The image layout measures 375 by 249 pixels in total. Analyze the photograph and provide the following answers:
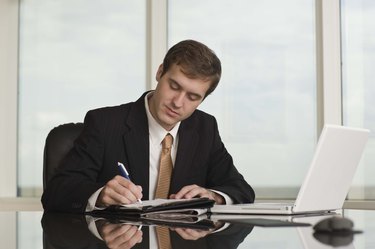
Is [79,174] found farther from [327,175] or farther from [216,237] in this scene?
[216,237]

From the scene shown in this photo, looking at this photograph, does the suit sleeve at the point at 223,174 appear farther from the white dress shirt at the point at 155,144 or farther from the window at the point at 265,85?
the window at the point at 265,85

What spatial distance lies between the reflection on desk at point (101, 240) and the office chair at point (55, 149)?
0.89m

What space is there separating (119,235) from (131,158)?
1.20 metres

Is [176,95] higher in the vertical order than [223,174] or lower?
higher

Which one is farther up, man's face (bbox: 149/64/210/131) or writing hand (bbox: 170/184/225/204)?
man's face (bbox: 149/64/210/131)

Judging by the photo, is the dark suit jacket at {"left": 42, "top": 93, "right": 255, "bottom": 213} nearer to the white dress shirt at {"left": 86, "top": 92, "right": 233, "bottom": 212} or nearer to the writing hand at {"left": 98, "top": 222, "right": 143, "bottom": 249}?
the white dress shirt at {"left": 86, "top": 92, "right": 233, "bottom": 212}

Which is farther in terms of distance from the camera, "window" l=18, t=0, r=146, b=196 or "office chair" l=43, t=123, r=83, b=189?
"window" l=18, t=0, r=146, b=196

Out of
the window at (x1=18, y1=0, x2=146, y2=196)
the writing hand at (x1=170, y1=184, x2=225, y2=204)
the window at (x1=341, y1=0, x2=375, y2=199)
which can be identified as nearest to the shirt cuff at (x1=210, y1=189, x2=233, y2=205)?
the writing hand at (x1=170, y1=184, x2=225, y2=204)

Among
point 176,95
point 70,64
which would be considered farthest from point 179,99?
point 70,64

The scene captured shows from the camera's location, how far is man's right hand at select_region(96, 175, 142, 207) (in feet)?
6.66

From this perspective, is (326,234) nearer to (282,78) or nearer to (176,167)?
(176,167)

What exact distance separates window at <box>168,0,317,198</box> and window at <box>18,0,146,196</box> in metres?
0.58

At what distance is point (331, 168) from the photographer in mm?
1946

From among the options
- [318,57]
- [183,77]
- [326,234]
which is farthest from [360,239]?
[318,57]
